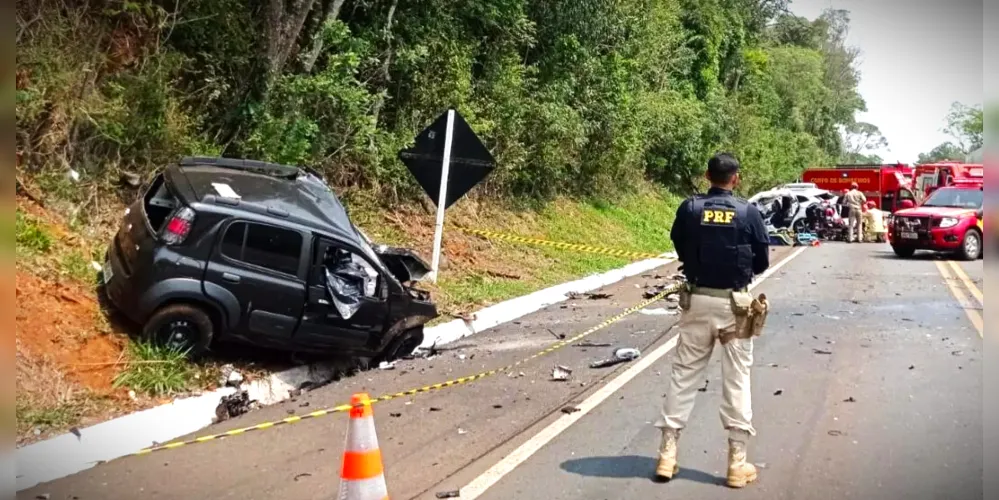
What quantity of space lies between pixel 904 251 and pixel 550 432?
18.6m

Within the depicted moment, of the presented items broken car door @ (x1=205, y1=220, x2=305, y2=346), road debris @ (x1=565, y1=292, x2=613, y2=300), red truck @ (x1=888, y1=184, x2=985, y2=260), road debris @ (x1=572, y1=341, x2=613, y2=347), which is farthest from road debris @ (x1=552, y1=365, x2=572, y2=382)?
red truck @ (x1=888, y1=184, x2=985, y2=260)

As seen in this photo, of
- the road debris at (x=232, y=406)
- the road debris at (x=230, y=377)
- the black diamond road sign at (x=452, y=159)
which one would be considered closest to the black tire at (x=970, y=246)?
the black diamond road sign at (x=452, y=159)

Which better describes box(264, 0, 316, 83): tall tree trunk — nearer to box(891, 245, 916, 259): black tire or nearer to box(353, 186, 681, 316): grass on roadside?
box(353, 186, 681, 316): grass on roadside

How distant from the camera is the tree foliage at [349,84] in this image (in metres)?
10.3

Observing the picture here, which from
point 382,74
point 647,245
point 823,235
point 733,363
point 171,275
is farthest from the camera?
point 823,235

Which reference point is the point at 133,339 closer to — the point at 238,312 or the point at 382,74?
the point at 238,312

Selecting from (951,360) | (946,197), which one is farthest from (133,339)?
(946,197)

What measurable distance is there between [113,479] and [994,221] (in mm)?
5177

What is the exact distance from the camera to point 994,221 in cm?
370

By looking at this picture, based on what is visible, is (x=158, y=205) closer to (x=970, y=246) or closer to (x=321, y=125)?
(x=321, y=125)

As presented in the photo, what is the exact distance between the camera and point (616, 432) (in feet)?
23.2

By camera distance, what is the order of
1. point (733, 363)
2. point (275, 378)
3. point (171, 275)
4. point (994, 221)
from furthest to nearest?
point (275, 378) < point (171, 275) < point (733, 363) < point (994, 221)

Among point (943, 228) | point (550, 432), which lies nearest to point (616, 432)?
point (550, 432)

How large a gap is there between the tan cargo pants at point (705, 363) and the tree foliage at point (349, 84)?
19.6ft
